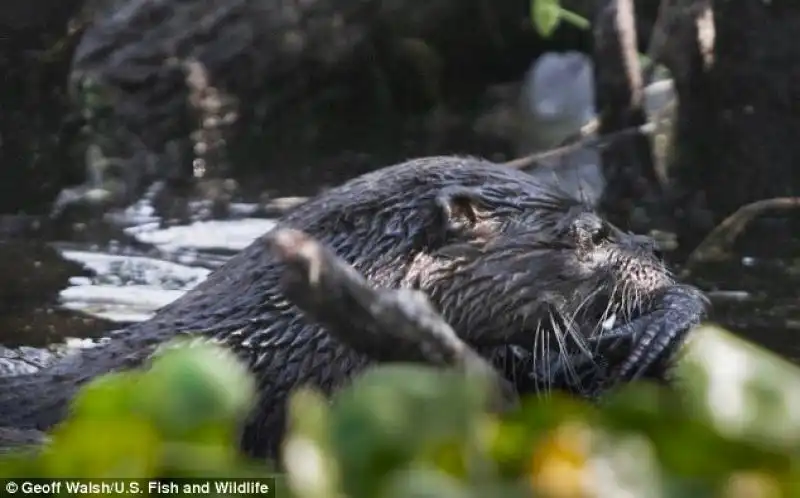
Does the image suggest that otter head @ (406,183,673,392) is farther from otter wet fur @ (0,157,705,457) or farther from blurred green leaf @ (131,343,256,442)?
blurred green leaf @ (131,343,256,442)

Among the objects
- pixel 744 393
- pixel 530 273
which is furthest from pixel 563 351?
pixel 744 393

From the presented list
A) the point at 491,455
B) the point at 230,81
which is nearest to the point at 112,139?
the point at 230,81

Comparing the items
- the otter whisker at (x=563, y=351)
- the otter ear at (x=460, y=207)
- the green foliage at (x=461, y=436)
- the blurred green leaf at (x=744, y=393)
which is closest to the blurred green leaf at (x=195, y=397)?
the green foliage at (x=461, y=436)

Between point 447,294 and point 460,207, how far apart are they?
21 cm

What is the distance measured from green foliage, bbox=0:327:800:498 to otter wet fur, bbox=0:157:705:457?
205 cm

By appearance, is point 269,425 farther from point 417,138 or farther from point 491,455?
point 417,138

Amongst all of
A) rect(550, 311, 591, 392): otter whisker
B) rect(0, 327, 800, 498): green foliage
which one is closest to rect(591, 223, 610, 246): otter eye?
rect(550, 311, 591, 392): otter whisker

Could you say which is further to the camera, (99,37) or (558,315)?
(99,37)

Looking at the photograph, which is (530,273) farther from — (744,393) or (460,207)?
(744,393)

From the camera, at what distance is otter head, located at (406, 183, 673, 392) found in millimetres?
3137

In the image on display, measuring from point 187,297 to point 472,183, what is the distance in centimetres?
74

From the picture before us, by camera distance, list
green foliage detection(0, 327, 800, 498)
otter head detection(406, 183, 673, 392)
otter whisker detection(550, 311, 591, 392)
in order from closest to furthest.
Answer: green foliage detection(0, 327, 800, 498) < otter whisker detection(550, 311, 591, 392) < otter head detection(406, 183, 673, 392)

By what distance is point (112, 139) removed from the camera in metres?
9.45

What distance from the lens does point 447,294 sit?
3.14 m
